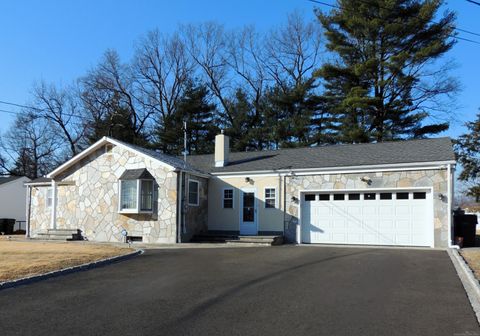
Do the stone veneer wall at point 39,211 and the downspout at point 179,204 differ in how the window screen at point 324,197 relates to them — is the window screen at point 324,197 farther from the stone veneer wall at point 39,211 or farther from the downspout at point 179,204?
the stone veneer wall at point 39,211

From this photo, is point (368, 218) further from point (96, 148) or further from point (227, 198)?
point (96, 148)

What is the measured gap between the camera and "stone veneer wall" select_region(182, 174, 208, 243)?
2056 centimetres

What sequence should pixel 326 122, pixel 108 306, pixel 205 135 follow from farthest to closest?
pixel 205 135 < pixel 326 122 < pixel 108 306

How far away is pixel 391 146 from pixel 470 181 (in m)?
20.6

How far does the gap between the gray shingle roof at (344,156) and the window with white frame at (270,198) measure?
40.3 inches

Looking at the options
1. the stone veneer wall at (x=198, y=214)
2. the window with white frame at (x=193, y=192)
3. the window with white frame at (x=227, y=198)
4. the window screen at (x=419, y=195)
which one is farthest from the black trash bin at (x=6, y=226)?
the window screen at (x=419, y=195)

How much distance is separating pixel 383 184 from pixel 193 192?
27.1 feet

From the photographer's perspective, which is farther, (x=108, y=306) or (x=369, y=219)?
(x=369, y=219)

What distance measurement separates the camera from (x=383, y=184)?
60.6 ft

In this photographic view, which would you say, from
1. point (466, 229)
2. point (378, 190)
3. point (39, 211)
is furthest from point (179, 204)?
point (466, 229)

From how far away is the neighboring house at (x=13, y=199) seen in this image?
38638 millimetres

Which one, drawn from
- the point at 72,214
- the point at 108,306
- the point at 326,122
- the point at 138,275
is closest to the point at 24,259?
the point at 138,275

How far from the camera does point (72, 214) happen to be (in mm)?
22750

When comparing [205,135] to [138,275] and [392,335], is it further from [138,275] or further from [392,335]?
[392,335]
